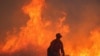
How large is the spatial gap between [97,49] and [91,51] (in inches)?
27.3

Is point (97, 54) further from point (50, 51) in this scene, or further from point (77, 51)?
point (50, 51)

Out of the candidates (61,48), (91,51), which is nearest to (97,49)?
(91,51)

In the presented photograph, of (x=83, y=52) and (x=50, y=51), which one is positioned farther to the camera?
(x=83, y=52)

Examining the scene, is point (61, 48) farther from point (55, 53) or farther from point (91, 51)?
point (91, 51)

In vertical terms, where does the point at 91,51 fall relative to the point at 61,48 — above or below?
above

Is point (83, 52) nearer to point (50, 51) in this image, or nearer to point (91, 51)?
point (91, 51)

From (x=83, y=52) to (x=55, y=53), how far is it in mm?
16371

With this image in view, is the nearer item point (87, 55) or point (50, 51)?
point (50, 51)

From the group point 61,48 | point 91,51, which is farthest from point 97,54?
point 61,48

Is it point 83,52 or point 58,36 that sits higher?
point 83,52

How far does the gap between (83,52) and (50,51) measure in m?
16.3

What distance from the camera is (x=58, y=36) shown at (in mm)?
20781

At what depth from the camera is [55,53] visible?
2083 centimetres

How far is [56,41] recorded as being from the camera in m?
20.9
